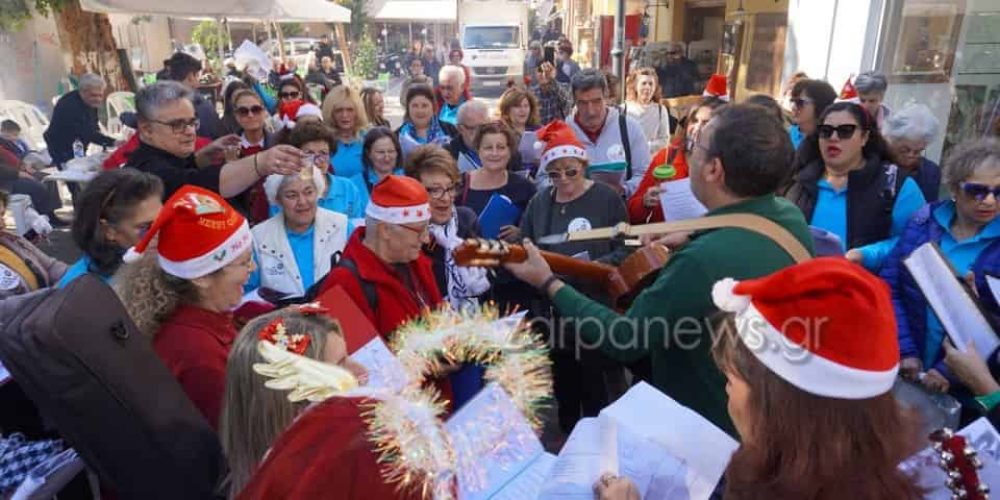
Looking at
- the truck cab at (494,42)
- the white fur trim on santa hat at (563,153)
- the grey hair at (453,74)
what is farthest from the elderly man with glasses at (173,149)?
the truck cab at (494,42)

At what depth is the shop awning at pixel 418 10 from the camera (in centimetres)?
2464

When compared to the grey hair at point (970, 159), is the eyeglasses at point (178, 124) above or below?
above

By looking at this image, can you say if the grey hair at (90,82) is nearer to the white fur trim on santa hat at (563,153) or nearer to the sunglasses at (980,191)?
the white fur trim on santa hat at (563,153)

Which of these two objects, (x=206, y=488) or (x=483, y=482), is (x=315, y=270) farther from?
(x=483, y=482)

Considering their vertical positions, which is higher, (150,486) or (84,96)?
(84,96)

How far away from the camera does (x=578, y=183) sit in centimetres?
380

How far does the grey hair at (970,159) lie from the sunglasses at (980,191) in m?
0.05

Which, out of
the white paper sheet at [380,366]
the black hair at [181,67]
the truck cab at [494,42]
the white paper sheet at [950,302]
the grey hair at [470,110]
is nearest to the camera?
the white paper sheet at [380,366]

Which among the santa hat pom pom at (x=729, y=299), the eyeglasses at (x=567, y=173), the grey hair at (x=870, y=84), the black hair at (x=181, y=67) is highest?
the black hair at (x=181, y=67)

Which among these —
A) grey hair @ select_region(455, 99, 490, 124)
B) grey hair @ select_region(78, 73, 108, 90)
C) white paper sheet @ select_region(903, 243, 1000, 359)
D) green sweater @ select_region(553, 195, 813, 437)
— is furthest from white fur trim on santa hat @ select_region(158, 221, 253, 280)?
grey hair @ select_region(78, 73, 108, 90)

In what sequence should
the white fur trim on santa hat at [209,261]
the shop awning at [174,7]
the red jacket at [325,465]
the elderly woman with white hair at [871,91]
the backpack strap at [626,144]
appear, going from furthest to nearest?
the shop awning at [174,7]
the backpack strap at [626,144]
the elderly woman with white hair at [871,91]
the white fur trim on santa hat at [209,261]
the red jacket at [325,465]

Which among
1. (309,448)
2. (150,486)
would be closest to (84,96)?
(150,486)

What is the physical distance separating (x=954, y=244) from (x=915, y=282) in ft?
0.93

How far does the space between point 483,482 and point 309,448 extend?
0.34m
